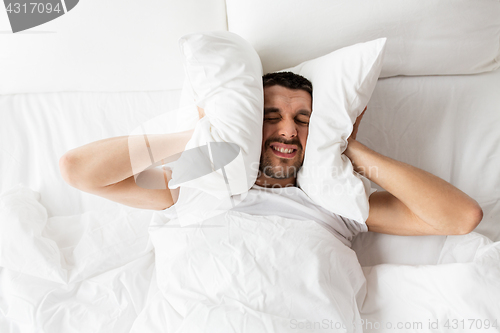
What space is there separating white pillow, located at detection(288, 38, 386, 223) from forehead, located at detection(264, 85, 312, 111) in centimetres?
6

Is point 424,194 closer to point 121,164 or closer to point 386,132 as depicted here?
point 386,132

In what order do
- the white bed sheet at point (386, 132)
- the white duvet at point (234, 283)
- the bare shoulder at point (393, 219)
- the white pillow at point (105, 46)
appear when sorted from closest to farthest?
the white duvet at point (234, 283) → the bare shoulder at point (393, 219) → the white bed sheet at point (386, 132) → the white pillow at point (105, 46)

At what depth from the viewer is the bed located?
32.5 inches

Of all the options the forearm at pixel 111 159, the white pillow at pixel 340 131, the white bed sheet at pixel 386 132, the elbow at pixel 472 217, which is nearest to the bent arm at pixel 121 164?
the forearm at pixel 111 159

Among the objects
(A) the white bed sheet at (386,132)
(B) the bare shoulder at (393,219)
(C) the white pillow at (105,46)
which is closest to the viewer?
(B) the bare shoulder at (393,219)

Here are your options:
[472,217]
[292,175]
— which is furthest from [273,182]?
[472,217]

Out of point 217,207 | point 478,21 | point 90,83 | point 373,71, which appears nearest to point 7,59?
point 90,83

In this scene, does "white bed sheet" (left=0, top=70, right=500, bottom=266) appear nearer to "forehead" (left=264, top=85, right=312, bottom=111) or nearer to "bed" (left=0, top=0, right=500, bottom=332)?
"bed" (left=0, top=0, right=500, bottom=332)

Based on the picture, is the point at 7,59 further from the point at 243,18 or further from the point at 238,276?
the point at 238,276

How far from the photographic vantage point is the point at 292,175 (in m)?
0.96

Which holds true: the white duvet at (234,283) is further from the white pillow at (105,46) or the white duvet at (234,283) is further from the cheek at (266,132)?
the white pillow at (105,46)

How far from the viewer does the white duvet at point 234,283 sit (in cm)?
75

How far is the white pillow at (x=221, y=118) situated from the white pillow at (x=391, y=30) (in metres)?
0.27

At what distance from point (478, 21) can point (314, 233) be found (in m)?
0.88
